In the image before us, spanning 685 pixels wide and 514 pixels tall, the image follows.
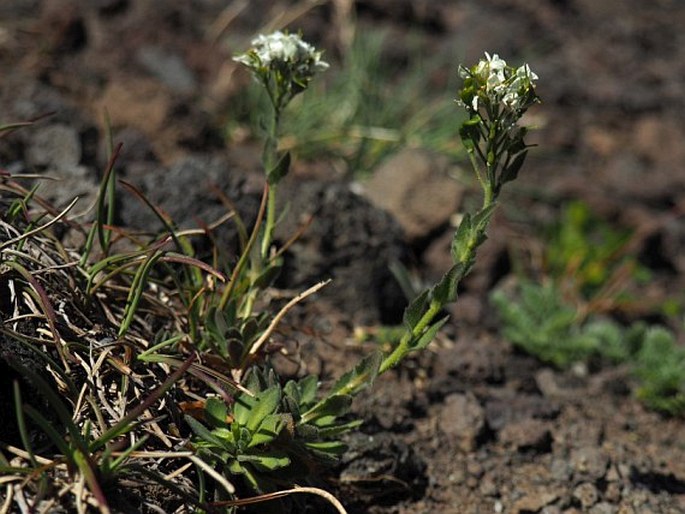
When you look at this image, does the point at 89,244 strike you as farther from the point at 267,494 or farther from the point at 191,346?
the point at 267,494

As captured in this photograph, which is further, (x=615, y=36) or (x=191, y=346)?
(x=615, y=36)

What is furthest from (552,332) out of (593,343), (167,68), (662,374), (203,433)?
(167,68)

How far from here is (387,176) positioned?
396 centimetres

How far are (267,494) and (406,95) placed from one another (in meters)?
3.05

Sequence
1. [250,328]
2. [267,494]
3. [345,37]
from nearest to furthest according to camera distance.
→ [267,494], [250,328], [345,37]

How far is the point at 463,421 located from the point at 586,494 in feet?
1.47

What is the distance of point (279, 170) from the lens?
2500 mm

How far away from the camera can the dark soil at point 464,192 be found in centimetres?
285

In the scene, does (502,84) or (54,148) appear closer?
(502,84)

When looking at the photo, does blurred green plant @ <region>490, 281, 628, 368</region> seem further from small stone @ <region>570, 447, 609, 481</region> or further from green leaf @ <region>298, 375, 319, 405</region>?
green leaf @ <region>298, 375, 319, 405</region>

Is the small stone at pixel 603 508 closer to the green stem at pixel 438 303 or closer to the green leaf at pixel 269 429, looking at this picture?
the green stem at pixel 438 303

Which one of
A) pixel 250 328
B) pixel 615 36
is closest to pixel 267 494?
pixel 250 328

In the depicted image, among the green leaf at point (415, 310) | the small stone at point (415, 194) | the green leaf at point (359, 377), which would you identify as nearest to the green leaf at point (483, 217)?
the green leaf at point (415, 310)

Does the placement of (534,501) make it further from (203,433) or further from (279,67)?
(279,67)
